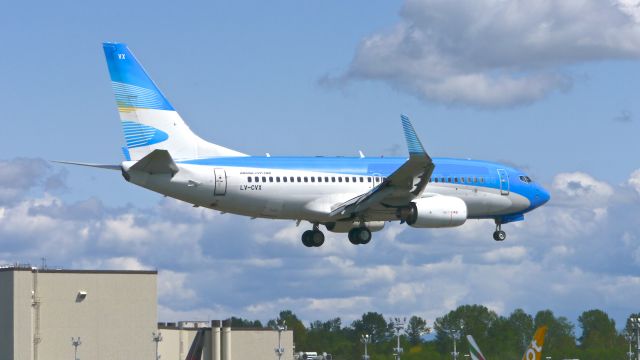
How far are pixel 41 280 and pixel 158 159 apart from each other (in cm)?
4773

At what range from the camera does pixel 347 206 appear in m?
78.1

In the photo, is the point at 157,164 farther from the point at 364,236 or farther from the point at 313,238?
the point at 364,236

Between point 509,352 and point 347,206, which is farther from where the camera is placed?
point 509,352

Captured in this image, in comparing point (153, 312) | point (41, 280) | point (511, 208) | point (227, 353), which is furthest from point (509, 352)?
point (511, 208)

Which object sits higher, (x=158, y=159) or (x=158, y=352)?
(x=158, y=159)

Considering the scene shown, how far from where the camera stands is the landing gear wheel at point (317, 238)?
8250 centimetres

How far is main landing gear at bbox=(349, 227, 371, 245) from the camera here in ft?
268

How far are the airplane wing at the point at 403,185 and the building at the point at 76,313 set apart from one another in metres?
44.3

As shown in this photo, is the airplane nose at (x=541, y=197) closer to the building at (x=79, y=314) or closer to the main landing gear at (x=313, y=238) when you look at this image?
the main landing gear at (x=313, y=238)

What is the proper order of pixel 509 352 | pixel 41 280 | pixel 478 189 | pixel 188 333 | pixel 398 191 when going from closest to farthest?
pixel 398 191 → pixel 478 189 → pixel 41 280 → pixel 188 333 → pixel 509 352

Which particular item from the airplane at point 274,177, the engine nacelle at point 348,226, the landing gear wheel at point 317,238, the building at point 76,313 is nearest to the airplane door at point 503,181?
the airplane at point 274,177

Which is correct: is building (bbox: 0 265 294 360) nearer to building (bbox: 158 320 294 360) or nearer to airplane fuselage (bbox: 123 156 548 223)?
building (bbox: 158 320 294 360)

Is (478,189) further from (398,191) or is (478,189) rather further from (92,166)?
(92,166)

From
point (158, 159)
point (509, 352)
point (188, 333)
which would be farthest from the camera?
point (509, 352)
